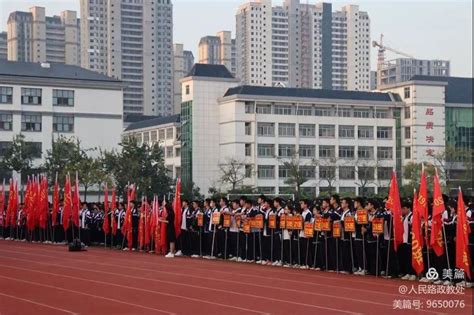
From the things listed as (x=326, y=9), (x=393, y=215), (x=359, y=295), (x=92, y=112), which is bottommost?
(x=359, y=295)

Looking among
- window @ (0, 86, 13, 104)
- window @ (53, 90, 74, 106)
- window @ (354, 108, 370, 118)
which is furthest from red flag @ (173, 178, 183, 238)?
window @ (354, 108, 370, 118)

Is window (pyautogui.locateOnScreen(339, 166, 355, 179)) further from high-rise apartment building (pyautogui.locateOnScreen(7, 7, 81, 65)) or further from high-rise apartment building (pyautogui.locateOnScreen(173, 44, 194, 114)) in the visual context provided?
high-rise apartment building (pyautogui.locateOnScreen(7, 7, 81, 65))

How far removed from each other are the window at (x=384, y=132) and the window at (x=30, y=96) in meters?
28.4

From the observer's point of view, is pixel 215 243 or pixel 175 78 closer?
pixel 215 243

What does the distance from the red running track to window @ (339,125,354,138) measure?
50.3 m

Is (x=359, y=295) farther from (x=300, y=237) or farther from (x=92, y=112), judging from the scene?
(x=92, y=112)

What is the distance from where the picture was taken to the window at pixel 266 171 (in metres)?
65.2

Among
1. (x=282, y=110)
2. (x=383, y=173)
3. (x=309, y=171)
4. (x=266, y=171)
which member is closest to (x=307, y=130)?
(x=282, y=110)

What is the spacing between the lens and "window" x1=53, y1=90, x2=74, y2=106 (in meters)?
55.5

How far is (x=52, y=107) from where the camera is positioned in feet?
181

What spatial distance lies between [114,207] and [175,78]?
8927 cm

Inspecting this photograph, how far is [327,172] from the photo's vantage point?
2579 inches

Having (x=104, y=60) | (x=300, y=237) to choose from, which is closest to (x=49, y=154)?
(x=300, y=237)

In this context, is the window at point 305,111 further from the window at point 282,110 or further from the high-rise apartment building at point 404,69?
the high-rise apartment building at point 404,69
